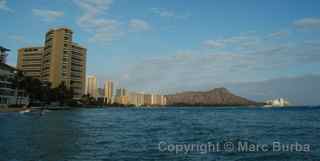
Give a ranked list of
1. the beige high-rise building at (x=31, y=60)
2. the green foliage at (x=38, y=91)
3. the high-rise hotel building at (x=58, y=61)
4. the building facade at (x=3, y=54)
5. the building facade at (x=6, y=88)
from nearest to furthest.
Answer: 1. the green foliage at (x=38, y=91)
2. the building facade at (x=6, y=88)
3. the building facade at (x=3, y=54)
4. the high-rise hotel building at (x=58, y=61)
5. the beige high-rise building at (x=31, y=60)

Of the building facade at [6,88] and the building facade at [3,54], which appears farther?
the building facade at [3,54]

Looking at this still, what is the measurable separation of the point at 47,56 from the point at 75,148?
152 m

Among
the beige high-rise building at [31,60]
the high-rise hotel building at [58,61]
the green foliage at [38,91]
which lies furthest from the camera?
the beige high-rise building at [31,60]

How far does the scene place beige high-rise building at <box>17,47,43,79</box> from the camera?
16738cm

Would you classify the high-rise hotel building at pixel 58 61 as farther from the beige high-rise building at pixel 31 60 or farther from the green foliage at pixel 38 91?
the green foliage at pixel 38 91

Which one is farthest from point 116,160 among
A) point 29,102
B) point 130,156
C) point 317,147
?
point 29,102

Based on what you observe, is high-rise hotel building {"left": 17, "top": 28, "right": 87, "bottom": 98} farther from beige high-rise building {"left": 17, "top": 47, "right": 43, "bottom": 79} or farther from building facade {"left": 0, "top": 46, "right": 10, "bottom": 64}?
building facade {"left": 0, "top": 46, "right": 10, "bottom": 64}

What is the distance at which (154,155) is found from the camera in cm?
1583

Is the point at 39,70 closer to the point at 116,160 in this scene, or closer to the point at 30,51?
the point at 30,51

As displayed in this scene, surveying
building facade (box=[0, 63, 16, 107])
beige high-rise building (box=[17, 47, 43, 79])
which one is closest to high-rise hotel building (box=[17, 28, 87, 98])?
beige high-rise building (box=[17, 47, 43, 79])

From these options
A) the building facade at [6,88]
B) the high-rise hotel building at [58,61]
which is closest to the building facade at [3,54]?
the building facade at [6,88]

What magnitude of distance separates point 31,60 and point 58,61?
85.5 feet

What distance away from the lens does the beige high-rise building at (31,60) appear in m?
167

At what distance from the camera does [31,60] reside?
169 m
